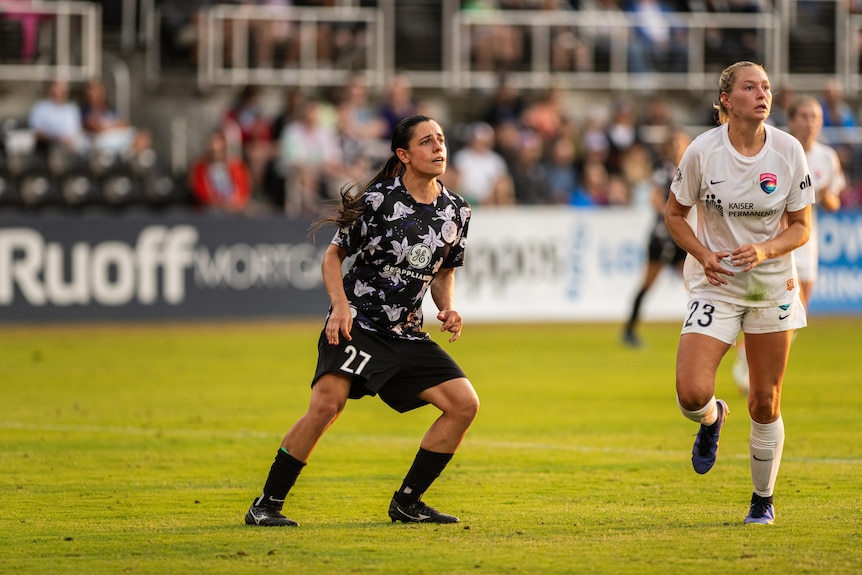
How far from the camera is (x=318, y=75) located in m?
25.8

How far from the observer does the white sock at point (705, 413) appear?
7748 mm

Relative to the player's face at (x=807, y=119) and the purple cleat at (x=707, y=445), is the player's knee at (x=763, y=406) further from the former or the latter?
the player's face at (x=807, y=119)

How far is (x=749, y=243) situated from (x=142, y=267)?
14421 millimetres

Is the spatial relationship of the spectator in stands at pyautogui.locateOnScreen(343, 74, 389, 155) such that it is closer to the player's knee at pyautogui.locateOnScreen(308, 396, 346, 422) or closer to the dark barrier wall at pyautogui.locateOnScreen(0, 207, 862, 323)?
the dark barrier wall at pyautogui.locateOnScreen(0, 207, 862, 323)

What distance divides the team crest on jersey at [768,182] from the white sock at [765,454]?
122 centimetres

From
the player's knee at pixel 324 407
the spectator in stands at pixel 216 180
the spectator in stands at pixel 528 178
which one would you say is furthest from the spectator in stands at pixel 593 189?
the player's knee at pixel 324 407

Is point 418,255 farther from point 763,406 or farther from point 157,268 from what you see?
point 157,268

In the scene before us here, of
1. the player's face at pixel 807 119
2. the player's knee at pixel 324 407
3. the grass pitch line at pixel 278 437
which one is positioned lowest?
the grass pitch line at pixel 278 437

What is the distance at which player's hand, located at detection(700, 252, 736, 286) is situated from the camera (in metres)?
7.45

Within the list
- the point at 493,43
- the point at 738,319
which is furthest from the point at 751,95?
the point at 493,43

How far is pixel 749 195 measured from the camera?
297 inches

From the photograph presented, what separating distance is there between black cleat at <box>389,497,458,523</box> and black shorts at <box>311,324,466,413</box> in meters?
0.55

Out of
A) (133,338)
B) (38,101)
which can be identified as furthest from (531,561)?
(38,101)

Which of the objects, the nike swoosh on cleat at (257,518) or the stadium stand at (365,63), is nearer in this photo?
the nike swoosh on cleat at (257,518)
